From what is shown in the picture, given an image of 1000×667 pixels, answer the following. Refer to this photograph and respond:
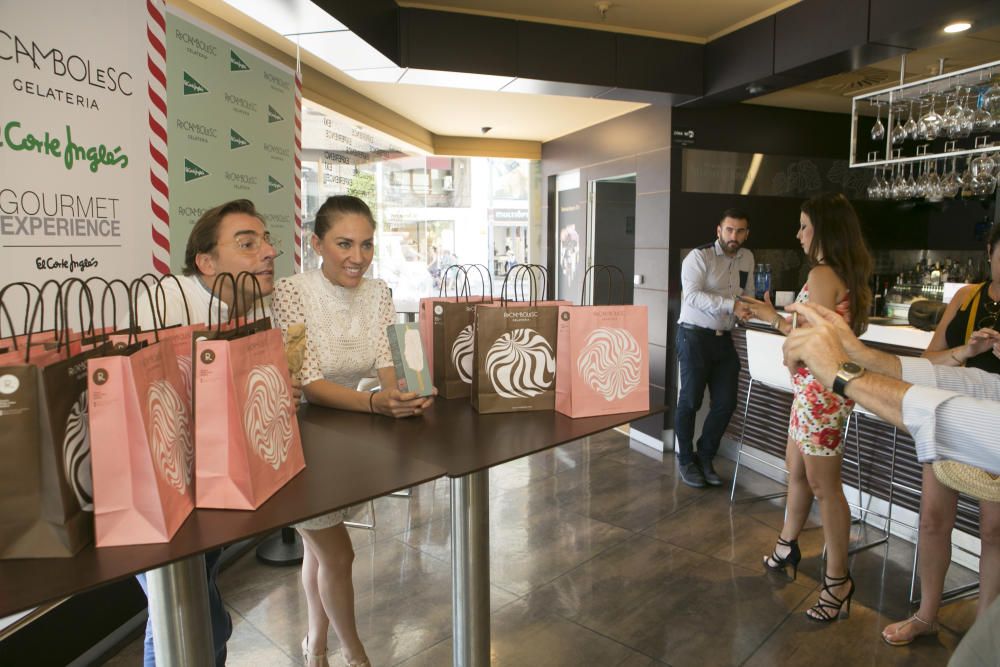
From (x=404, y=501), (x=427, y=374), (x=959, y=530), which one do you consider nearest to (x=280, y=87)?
(x=427, y=374)

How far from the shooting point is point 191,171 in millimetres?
2654

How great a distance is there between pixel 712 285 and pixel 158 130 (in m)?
3.55

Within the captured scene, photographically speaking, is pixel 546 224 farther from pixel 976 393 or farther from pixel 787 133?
pixel 976 393

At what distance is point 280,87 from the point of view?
3.27m

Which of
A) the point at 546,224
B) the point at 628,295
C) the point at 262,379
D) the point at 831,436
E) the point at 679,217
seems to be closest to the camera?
the point at 262,379

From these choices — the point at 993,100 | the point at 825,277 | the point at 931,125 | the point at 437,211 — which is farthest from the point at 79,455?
the point at 437,211

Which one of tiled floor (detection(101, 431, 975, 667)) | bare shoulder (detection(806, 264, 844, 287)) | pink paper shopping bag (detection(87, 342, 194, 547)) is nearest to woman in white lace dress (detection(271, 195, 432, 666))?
tiled floor (detection(101, 431, 975, 667))

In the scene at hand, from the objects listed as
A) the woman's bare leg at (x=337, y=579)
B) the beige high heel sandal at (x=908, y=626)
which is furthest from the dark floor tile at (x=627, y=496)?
the woman's bare leg at (x=337, y=579)

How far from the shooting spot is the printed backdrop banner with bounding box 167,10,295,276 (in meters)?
2.56

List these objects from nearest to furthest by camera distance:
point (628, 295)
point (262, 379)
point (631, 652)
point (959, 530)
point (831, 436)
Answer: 1. point (262, 379)
2. point (631, 652)
3. point (831, 436)
4. point (959, 530)
5. point (628, 295)

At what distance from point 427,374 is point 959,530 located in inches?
116

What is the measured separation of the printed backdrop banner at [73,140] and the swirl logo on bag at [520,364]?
1.32 metres

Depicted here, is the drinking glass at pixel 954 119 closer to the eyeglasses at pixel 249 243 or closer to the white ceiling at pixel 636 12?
the white ceiling at pixel 636 12

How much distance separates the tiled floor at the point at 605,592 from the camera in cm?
253
